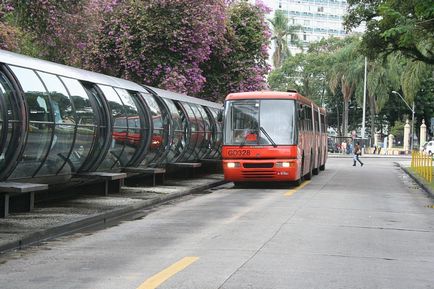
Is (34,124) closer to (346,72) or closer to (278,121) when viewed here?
(278,121)

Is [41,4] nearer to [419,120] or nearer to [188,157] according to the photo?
[188,157]

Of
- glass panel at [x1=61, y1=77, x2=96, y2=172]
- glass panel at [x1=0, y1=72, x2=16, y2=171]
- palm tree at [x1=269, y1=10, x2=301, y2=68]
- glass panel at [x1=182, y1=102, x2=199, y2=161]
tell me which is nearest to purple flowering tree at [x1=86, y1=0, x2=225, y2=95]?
glass panel at [x1=182, y1=102, x2=199, y2=161]

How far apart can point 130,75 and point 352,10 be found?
10.2 metres

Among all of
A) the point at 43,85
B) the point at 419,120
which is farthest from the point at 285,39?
the point at 43,85

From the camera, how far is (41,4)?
16547mm

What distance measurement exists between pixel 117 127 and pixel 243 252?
6905mm

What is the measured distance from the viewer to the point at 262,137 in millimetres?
18641

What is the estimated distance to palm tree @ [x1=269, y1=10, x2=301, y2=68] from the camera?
247ft

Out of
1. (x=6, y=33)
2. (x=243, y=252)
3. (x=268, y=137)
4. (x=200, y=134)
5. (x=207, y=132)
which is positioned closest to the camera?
(x=243, y=252)

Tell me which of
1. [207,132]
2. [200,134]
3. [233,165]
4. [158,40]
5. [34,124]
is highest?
[158,40]

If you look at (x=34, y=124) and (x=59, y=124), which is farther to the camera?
(x=59, y=124)

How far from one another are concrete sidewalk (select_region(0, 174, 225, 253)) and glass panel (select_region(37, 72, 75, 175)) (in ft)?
3.14

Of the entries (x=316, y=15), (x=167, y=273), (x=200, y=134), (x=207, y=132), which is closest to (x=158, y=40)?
(x=207, y=132)

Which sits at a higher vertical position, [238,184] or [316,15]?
[316,15]
